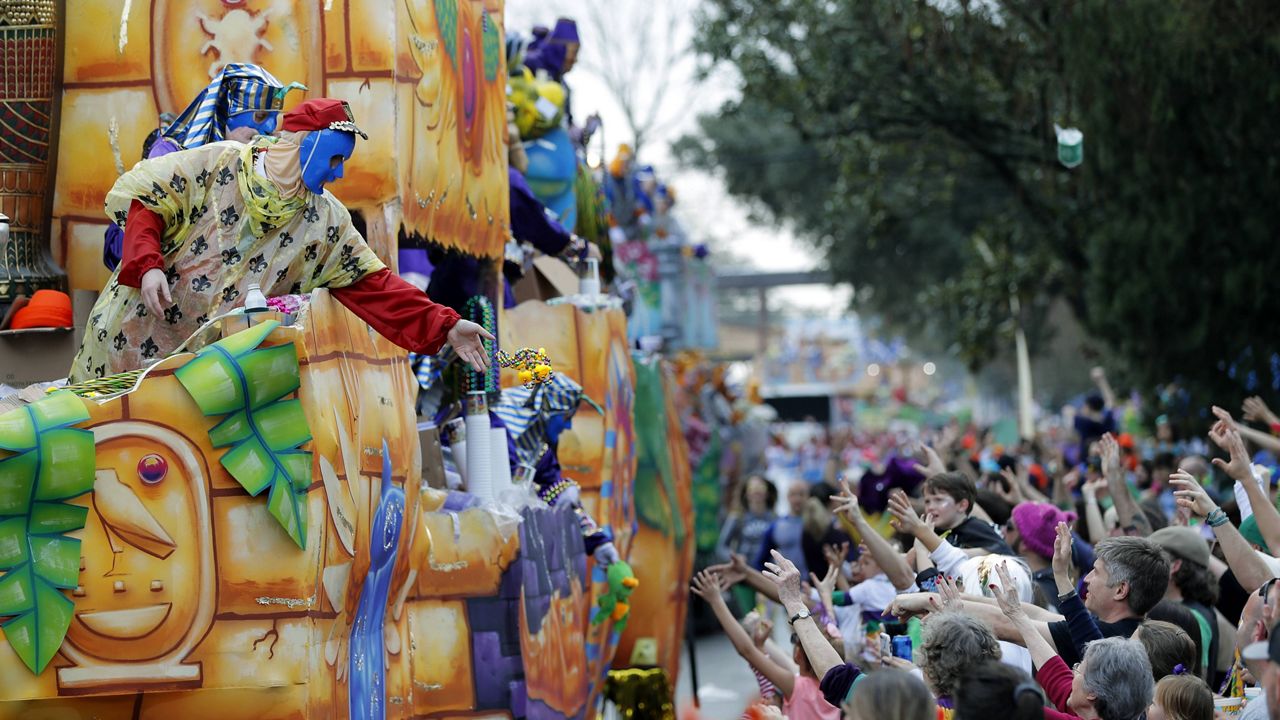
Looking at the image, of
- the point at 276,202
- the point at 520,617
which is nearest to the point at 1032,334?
the point at 520,617

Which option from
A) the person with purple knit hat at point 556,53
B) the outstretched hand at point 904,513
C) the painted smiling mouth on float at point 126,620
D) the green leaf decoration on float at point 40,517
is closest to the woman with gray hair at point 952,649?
the outstretched hand at point 904,513

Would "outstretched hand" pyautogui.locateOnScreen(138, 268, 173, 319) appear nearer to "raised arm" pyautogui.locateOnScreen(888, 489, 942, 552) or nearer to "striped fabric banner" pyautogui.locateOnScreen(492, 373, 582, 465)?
"striped fabric banner" pyautogui.locateOnScreen(492, 373, 582, 465)

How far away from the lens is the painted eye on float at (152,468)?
475 centimetres

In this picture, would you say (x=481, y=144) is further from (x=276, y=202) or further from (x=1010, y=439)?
(x=1010, y=439)

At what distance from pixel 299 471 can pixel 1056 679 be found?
2.34 metres

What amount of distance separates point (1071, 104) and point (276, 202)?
1173 cm

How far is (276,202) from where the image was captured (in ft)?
17.4

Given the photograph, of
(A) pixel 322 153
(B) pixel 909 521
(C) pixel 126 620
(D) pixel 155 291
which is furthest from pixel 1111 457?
(C) pixel 126 620

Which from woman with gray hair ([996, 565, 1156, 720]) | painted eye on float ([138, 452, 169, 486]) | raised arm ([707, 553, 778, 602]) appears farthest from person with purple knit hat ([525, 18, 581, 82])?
woman with gray hair ([996, 565, 1156, 720])

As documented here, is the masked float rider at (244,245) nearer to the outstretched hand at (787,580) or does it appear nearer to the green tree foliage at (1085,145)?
the outstretched hand at (787,580)

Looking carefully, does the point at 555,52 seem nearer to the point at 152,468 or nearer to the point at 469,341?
the point at 469,341

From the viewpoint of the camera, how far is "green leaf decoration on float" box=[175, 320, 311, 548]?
15.6 feet

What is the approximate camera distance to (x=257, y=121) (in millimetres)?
5676

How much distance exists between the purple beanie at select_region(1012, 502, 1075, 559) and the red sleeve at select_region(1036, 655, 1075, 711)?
2341 mm
